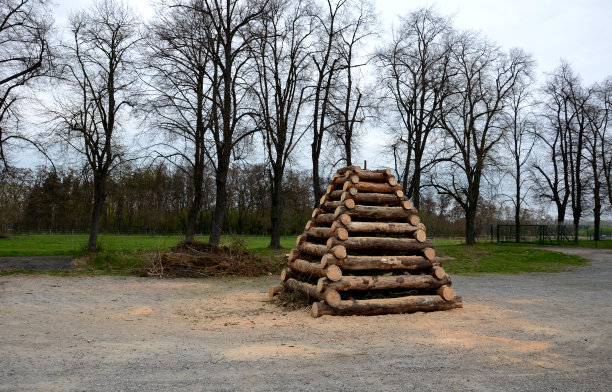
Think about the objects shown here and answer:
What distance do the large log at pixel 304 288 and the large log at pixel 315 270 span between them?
262 millimetres

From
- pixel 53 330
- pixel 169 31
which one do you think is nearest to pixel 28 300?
pixel 53 330

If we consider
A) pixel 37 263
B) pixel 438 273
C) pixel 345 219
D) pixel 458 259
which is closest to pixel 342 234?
pixel 345 219

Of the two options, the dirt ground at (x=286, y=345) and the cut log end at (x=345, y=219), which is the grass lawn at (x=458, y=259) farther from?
the cut log end at (x=345, y=219)

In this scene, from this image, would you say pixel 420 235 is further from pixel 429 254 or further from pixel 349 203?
pixel 349 203

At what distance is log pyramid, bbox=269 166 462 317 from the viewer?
28.9ft

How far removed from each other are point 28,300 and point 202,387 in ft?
25.0

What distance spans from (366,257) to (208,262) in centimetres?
877

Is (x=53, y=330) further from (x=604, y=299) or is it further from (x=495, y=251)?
(x=495, y=251)

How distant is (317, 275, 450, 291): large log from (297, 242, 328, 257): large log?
0.77 meters

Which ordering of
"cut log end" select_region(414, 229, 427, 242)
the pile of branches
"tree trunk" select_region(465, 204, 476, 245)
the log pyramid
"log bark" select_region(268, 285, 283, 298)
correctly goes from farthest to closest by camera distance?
1. "tree trunk" select_region(465, 204, 476, 245)
2. the pile of branches
3. "log bark" select_region(268, 285, 283, 298)
4. "cut log end" select_region(414, 229, 427, 242)
5. the log pyramid

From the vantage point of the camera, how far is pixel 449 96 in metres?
27.5

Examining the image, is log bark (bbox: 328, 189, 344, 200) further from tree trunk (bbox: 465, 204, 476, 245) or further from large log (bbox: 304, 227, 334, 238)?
tree trunk (bbox: 465, 204, 476, 245)

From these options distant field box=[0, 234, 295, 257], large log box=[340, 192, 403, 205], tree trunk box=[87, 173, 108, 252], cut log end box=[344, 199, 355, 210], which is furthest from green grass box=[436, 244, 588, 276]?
tree trunk box=[87, 173, 108, 252]

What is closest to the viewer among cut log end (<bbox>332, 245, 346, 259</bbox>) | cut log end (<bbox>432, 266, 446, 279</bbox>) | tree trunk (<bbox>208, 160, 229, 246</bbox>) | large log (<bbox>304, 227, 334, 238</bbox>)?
cut log end (<bbox>332, 245, 346, 259</bbox>)
